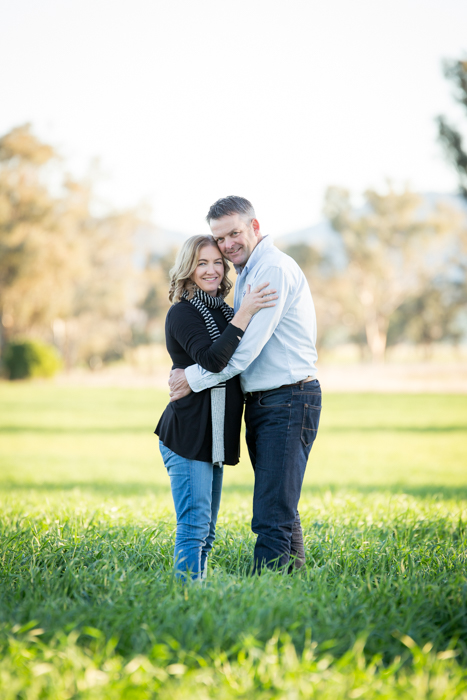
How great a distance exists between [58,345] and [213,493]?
1954 inches

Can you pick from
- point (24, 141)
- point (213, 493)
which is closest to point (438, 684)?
point (213, 493)

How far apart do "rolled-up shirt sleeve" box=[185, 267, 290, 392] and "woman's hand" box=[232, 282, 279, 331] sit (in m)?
0.03

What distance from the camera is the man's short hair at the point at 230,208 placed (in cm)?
353

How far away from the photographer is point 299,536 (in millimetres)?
3775

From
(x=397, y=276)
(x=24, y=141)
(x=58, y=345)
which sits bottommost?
(x=58, y=345)

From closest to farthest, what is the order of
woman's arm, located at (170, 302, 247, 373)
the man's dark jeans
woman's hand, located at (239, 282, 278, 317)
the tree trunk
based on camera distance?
1. woman's arm, located at (170, 302, 247, 373)
2. woman's hand, located at (239, 282, 278, 317)
3. the man's dark jeans
4. the tree trunk

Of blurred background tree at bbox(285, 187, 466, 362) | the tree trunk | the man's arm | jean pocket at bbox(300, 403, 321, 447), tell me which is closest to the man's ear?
the man's arm

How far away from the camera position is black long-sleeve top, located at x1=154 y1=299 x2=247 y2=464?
127 inches

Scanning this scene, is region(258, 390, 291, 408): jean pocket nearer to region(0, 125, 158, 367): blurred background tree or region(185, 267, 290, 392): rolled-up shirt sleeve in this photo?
region(185, 267, 290, 392): rolled-up shirt sleeve

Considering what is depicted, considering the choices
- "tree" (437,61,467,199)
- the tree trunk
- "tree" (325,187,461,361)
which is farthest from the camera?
the tree trunk

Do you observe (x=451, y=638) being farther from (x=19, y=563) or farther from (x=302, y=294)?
(x=19, y=563)

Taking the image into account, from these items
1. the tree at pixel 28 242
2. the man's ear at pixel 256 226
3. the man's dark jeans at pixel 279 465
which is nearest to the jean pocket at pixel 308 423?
the man's dark jeans at pixel 279 465

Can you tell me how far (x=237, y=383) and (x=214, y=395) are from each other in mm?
223

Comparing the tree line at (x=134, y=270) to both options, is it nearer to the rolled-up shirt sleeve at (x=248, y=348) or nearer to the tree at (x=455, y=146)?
the tree at (x=455, y=146)
